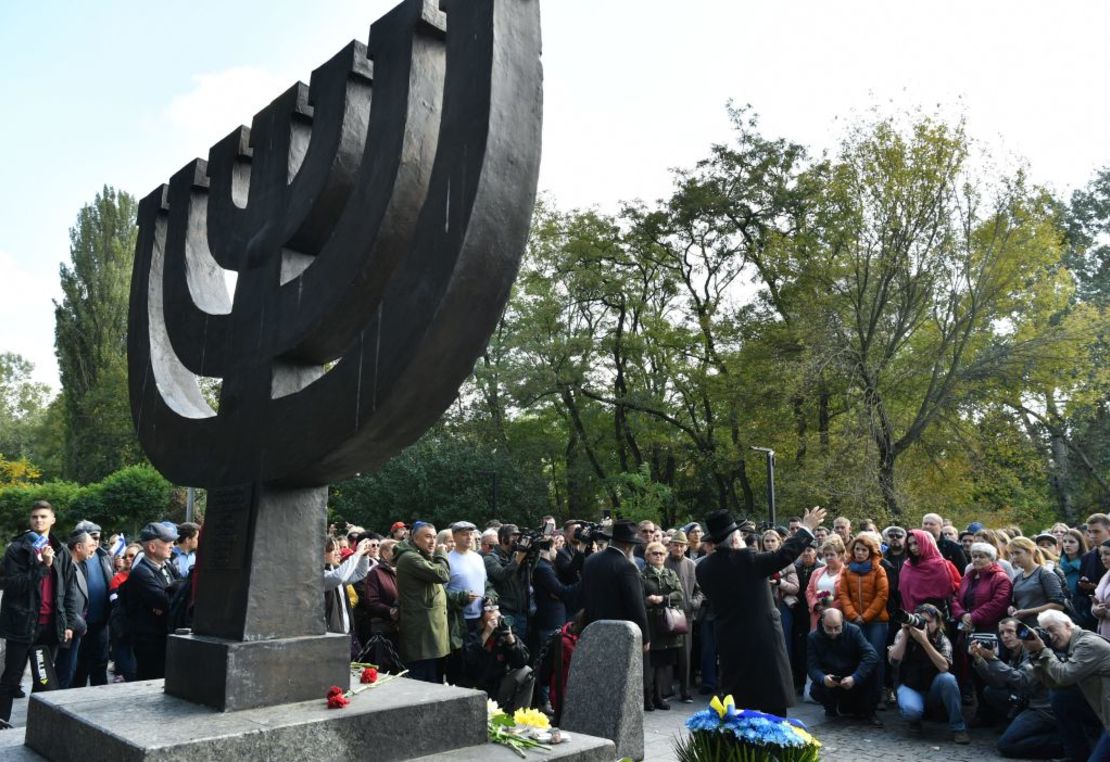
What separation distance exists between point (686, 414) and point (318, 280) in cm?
2541

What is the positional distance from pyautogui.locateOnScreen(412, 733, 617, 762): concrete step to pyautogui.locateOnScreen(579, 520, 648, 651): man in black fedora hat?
12.8 ft

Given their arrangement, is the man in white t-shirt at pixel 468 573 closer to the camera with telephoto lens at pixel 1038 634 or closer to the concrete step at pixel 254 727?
the camera with telephoto lens at pixel 1038 634

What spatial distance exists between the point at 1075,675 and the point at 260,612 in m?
5.72

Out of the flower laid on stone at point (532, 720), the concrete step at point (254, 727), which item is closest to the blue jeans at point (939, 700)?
the flower laid on stone at point (532, 720)

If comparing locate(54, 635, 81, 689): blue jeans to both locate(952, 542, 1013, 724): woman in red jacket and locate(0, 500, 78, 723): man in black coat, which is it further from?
locate(952, 542, 1013, 724): woman in red jacket

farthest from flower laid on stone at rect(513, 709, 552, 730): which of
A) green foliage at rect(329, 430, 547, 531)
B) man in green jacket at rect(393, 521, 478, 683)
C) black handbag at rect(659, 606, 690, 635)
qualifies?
green foliage at rect(329, 430, 547, 531)

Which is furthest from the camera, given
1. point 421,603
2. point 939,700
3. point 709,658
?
point 709,658

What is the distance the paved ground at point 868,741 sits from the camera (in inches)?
276

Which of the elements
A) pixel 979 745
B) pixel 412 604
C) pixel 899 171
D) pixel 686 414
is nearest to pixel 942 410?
pixel 899 171

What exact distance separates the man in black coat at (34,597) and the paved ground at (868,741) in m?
5.02

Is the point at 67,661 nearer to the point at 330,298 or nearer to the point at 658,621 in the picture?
the point at 658,621

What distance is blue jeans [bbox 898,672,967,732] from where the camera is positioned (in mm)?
7711

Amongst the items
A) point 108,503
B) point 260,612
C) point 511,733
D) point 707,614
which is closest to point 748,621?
point 511,733

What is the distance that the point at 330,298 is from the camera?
3.27 meters
